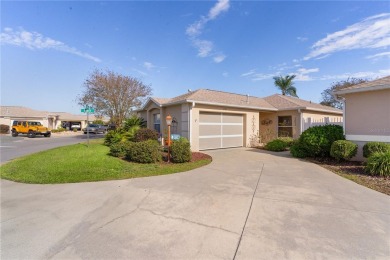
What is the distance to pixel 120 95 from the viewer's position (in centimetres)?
2059

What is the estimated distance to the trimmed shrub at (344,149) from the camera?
26.8 ft

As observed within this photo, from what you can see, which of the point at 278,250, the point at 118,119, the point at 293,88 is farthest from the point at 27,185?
the point at 293,88

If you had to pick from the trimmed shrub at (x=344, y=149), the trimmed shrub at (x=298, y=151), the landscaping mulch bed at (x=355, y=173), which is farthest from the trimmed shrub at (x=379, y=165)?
the trimmed shrub at (x=298, y=151)

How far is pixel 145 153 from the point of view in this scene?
859 centimetres

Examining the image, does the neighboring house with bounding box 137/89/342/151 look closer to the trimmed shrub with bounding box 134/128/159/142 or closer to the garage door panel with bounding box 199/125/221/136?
the garage door panel with bounding box 199/125/221/136

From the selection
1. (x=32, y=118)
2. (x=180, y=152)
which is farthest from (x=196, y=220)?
(x=32, y=118)

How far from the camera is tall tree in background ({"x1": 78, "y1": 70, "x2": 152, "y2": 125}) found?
20.0 meters

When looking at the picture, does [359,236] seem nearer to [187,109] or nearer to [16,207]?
[16,207]

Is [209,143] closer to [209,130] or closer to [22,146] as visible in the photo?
[209,130]

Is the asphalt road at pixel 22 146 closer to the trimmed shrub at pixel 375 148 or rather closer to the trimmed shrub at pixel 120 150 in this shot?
the trimmed shrub at pixel 120 150

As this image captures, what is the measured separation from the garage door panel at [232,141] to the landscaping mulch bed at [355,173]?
5.45m

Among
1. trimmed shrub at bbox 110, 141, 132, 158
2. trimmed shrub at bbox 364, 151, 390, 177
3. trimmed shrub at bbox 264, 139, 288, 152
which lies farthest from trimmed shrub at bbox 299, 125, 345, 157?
trimmed shrub at bbox 110, 141, 132, 158

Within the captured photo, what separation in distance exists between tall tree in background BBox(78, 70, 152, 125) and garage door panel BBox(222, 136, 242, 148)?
1205 cm

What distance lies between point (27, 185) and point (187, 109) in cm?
797
